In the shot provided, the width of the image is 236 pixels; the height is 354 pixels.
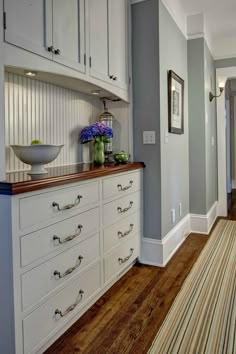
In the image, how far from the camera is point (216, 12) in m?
3.46

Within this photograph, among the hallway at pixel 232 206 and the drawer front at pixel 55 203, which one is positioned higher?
the drawer front at pixel 55 203

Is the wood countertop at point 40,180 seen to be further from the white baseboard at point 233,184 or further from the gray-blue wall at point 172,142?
the white baseboard at point 233,184

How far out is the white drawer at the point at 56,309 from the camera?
55.9 inches

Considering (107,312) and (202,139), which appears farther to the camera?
(202,139)

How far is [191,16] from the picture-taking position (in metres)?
3.54

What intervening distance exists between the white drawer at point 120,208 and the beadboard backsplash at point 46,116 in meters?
0.51

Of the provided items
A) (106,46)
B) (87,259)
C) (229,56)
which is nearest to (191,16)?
(229,56)

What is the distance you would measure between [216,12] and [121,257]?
2.98 meters

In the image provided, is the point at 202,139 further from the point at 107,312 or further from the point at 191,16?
the point at 107,312

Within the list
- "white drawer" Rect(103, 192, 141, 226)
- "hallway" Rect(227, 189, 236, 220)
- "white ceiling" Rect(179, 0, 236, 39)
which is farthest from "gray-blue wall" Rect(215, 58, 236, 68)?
"white drawer" Rect(103, 192, 141, 226)

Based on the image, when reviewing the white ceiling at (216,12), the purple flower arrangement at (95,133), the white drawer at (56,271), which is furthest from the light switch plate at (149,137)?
the white ceiling at (216,12)

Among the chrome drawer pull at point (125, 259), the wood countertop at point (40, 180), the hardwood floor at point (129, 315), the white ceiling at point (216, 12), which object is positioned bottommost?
the hardwood floor at point (129, 315)

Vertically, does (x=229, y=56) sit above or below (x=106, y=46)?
above

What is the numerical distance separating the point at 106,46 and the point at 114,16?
311mm
